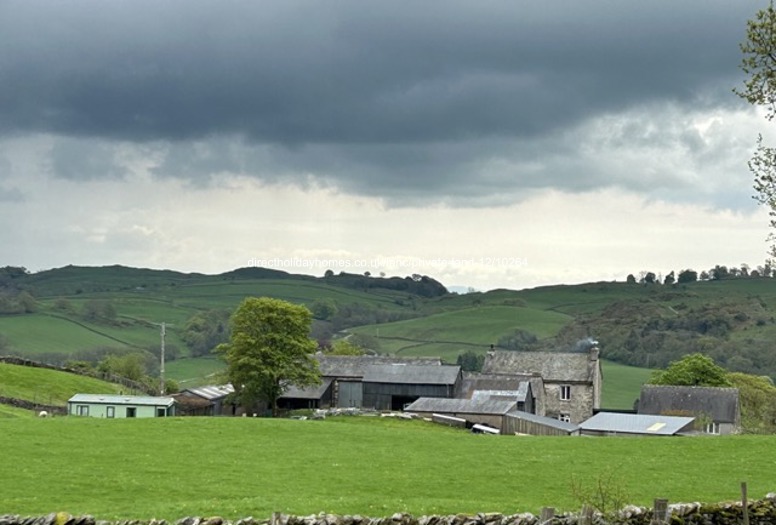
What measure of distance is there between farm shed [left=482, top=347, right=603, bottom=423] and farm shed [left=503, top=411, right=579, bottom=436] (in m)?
19.2

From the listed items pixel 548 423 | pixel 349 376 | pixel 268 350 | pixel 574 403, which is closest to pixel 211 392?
pixel 349 376

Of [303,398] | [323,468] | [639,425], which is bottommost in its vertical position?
[323,468]

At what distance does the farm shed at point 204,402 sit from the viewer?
91062 mm

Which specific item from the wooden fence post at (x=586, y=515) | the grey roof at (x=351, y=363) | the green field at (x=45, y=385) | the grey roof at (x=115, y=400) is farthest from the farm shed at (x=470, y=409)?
the wooden fence post at (x=586, y=515)

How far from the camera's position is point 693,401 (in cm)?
9219

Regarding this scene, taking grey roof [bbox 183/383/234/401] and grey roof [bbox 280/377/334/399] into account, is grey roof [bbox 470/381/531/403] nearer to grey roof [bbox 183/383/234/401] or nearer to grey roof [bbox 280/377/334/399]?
grey roof [bbox 280/377/334/399]

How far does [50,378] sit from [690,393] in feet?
203

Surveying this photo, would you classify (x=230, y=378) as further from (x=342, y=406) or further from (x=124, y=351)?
(x=124, y=351)

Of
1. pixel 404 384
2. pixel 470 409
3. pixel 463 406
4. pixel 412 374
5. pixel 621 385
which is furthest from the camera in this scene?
pixel 621 385

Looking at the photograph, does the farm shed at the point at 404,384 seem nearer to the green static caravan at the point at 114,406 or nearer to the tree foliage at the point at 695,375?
the tree foliage at the point at 695,375

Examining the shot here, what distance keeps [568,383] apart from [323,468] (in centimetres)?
6503

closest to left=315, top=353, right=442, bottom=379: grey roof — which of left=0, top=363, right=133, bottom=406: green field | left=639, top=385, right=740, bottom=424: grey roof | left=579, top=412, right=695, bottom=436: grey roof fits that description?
left=0, top=363, right=133, bottom=406: green field

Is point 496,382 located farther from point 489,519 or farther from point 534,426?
point 489,519

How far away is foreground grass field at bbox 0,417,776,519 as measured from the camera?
104 ft
